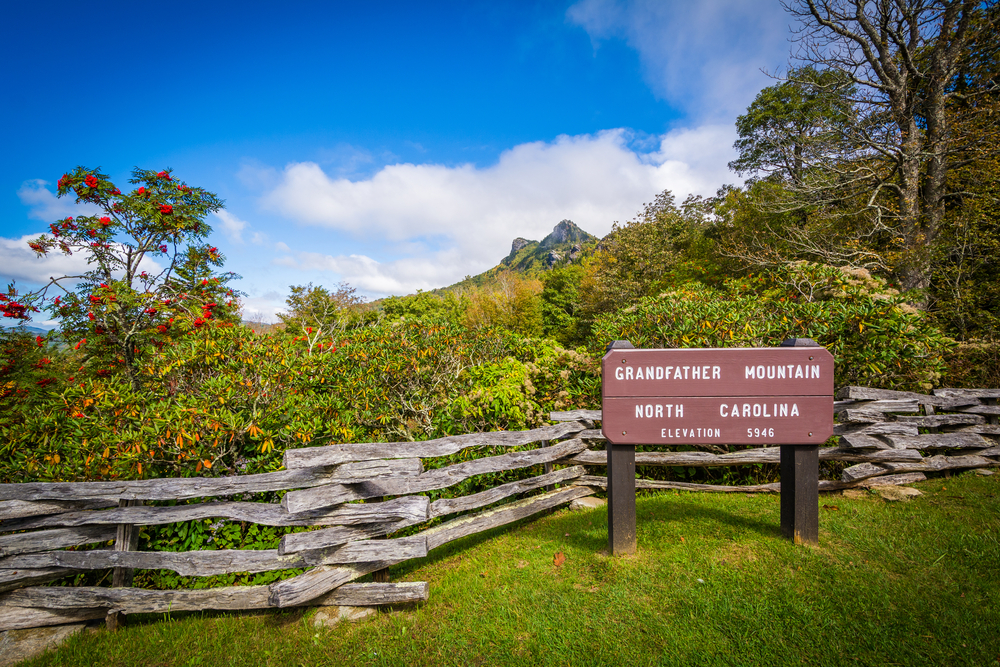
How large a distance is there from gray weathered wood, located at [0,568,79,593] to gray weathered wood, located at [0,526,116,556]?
156mm

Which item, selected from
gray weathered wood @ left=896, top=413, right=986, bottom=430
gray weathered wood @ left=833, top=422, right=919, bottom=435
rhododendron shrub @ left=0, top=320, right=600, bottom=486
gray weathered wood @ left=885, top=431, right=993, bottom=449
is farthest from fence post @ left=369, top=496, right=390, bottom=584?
gray weathered wood @ left=896, top=413, right=986, bottom=430

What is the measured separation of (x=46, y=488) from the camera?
335 centimetres

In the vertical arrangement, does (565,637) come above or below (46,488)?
below

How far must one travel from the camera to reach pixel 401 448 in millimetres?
3781

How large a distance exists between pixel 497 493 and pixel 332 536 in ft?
6.09

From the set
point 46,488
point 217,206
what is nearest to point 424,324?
point 46,488

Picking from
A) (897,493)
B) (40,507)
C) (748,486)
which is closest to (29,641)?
(40,507)

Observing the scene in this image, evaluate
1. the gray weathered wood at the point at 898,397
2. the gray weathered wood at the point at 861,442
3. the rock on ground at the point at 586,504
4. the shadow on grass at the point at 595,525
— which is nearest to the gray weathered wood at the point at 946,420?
the gray weathered wood at the point at 898,397

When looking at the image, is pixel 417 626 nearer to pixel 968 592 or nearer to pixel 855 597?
pixel 855 597

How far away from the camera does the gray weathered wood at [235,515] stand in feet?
11.3

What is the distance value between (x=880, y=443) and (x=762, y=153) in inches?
1145

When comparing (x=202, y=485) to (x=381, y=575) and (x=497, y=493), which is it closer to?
(x=381, y=575)

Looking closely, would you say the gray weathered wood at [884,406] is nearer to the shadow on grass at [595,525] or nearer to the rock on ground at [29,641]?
the shadow on grass at [595,525]

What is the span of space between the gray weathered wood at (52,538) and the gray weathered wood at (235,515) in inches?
3.8
